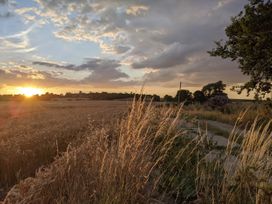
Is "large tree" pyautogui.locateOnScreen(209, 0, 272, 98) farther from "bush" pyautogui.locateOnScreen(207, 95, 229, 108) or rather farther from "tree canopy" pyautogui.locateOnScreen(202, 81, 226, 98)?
"tree canopy" pyautogui.locateOnScreen(202, 81, 226, 98)

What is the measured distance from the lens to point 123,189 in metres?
5.34

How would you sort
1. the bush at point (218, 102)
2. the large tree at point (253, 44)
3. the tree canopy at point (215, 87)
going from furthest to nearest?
Result: the tree canopy at point (215, 87) < the bush at point (218, 102) < the large tree at point (253, 44)

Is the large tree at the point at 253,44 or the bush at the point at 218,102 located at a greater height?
the large tree at the point at 253,44

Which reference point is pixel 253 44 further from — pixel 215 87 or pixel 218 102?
pixel 215 87

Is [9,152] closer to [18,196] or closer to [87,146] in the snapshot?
[87,146]

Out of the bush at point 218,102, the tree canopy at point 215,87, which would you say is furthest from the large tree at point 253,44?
the tree canopy at point 215,87

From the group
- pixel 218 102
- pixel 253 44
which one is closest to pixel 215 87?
pixel 218 102

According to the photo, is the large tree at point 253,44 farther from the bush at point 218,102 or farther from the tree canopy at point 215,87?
the tree canopy at point 215,87

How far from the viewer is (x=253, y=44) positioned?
15.5 metres

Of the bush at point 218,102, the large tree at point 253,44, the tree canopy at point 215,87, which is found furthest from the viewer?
the tree canopy at point 215,87

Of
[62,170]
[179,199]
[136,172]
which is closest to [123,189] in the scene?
[136,172]

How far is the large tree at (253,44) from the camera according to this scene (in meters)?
15.0

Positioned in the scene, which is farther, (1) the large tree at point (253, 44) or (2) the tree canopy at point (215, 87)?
(2) the tree canopy at point (215, 87)

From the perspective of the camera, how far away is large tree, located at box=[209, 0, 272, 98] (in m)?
15.0
